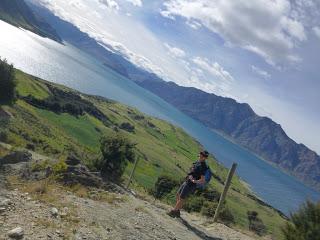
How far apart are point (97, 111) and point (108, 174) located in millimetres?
143044

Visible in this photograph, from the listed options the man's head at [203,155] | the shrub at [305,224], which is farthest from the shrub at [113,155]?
the shrub at [305,224]

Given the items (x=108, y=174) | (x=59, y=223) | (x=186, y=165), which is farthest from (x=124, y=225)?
(x=186, y=165)

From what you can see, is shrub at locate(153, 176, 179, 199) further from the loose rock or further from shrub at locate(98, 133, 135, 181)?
the loose rock

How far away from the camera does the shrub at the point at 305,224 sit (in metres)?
15.4

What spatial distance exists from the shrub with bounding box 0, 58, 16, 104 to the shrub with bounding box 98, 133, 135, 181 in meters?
45.5

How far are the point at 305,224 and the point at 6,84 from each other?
5839 cm

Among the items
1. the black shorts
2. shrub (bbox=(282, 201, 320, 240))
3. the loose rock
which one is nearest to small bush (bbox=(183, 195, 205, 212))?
the black shorts

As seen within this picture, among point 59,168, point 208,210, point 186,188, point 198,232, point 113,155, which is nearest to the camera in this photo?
point 59,168

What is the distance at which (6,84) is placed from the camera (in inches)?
2594

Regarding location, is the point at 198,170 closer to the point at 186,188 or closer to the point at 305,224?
the point at 186,188

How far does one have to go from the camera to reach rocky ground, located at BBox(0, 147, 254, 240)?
11180mm

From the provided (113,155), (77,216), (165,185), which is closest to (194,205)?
(113,155)

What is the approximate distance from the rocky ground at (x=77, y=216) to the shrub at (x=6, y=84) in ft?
174

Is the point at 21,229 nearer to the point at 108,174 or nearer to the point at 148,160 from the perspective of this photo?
the point at 108,174
